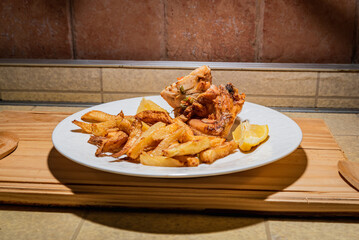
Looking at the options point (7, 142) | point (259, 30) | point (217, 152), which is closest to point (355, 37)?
point (259, 30)

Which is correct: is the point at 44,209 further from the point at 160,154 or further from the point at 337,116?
the point at 337,116

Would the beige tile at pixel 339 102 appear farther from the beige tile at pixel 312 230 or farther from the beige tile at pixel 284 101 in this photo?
the beige tile at pixel 312 230

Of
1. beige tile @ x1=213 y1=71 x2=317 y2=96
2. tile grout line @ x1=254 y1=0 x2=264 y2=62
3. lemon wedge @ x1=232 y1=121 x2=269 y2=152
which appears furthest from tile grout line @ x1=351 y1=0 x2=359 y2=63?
lemon wedge @ x1=232 y1=121 x2=269 y2=152

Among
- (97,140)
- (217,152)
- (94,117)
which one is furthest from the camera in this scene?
(94,117)

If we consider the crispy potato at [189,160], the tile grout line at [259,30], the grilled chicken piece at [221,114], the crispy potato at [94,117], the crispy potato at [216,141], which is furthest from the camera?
the tile grout line at [259,30]

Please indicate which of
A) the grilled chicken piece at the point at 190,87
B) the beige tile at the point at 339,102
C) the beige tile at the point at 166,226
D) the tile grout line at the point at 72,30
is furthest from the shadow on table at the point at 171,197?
the tile grout line at the point at 72,30

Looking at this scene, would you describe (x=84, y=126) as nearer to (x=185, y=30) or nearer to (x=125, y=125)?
(x=125, y=125)
